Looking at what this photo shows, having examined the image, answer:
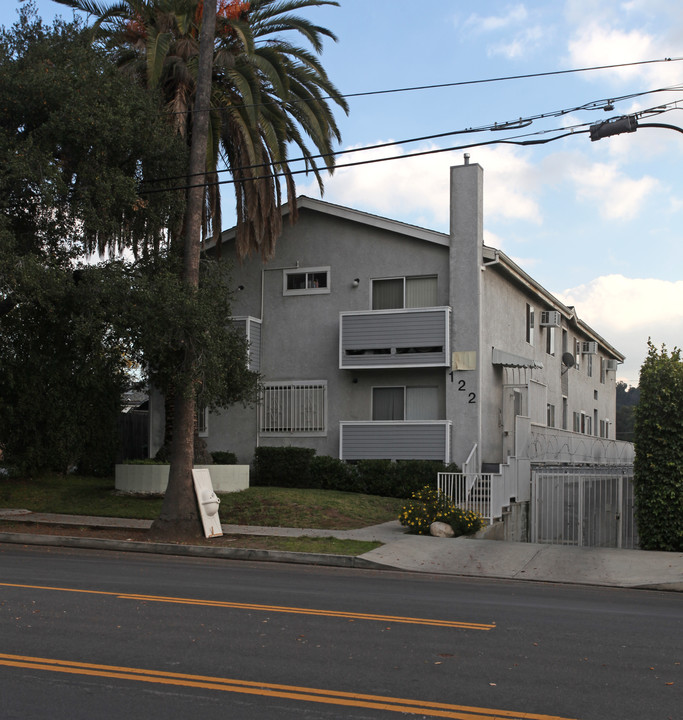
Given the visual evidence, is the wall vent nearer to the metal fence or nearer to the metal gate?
the metal gate

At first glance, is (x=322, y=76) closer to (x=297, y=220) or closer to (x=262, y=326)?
(x=297, y=220)

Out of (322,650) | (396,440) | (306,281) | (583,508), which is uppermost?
(306,281)

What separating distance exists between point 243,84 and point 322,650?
16.6m

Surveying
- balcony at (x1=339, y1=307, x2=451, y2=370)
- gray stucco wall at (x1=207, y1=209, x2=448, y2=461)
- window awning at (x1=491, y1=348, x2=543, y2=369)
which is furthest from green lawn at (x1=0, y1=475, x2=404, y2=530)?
window awning at (x1=491, y1=348, x2=543, y2=369)

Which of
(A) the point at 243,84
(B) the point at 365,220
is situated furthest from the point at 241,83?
(B) the point at 365,220

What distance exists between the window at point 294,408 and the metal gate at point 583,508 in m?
6.62

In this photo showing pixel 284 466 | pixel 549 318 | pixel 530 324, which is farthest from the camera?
pixel 549 318

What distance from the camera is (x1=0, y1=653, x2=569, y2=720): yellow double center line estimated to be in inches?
226

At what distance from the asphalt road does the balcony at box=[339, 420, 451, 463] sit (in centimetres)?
1184

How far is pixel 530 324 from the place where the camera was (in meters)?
30.1

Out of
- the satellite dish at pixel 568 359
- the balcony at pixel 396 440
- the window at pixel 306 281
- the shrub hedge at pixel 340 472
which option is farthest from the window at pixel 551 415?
the window at pixel 306 281

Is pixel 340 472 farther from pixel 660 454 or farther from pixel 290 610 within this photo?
pixel 290 610

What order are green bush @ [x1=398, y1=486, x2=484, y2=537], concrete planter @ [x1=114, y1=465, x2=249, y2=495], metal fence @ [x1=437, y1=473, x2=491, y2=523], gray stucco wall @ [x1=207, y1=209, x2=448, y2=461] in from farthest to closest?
gray stucco wall @ [x1=207, y1=209, x2=448, y2=461], concrete planter @ [x1=114, y1=465, x2=249, y2=495], metal fence @ [x1=437, y1=473, x2=491, y2=523], green bush @ [x1=398, y1=486, x2=484, y2=537]

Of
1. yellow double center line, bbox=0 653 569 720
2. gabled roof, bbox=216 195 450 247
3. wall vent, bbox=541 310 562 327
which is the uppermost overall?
gabled roof, bbox=216 195 450 247
